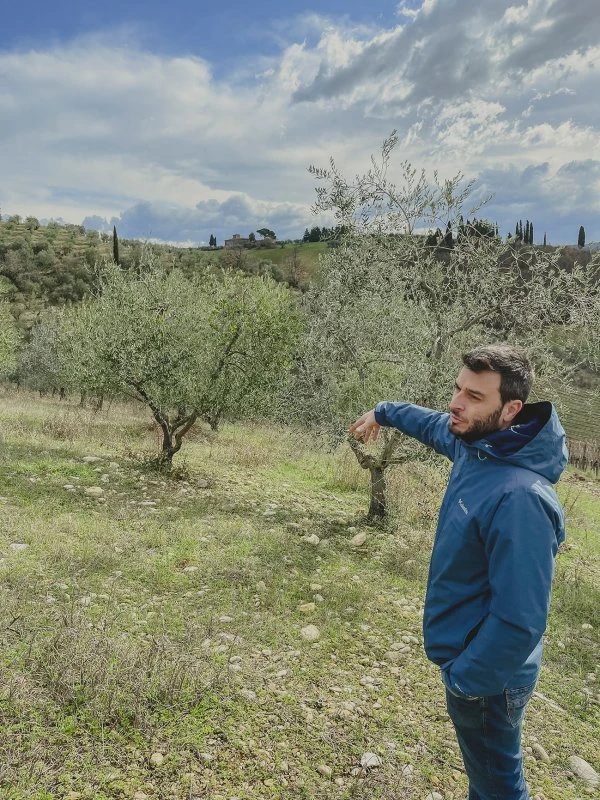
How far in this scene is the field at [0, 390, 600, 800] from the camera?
3.73m

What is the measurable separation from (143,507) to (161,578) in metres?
3.34

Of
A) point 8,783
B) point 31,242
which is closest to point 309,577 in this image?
point 8,783

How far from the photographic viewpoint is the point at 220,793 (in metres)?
3.50

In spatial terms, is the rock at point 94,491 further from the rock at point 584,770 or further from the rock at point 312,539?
the rock at point 584,770

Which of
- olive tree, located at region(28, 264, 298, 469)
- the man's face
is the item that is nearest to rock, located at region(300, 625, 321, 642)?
the man's face

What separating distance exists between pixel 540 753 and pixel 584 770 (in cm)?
33

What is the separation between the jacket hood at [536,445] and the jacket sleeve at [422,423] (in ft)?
2.35

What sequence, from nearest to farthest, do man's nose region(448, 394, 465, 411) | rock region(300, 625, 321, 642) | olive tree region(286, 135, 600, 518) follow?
man's nose region(448, 394, 465, 411) → rock region(300, 625, 321, 642) → olive tree region(286, 135, 600, 518)

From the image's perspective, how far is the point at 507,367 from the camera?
259cm

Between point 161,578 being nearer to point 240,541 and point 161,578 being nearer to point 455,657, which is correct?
point 240,541

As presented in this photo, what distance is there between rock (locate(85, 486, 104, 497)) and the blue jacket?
9.03 m

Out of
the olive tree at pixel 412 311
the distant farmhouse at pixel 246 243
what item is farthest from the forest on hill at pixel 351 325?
the distant farmhouse at pixel 246 243

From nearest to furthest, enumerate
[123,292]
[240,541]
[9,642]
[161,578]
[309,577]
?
[9,642], [161,578], [309,577], [240,541], [123,292]

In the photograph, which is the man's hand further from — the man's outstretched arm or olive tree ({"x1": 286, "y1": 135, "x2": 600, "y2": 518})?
olive tree ({"x1": 286, "y1": 135, "x2": 600, "y2": 518})
